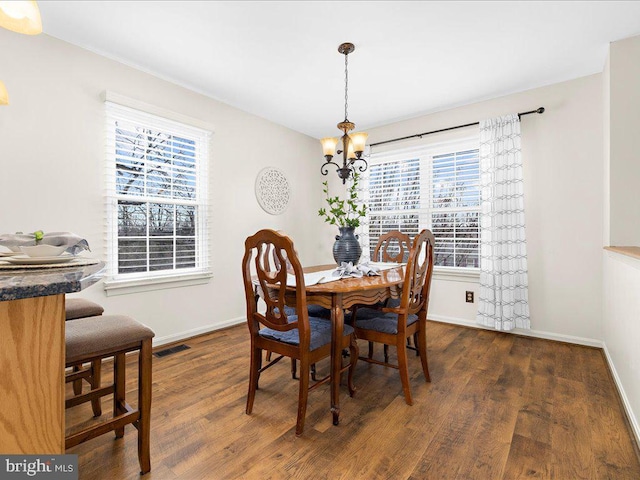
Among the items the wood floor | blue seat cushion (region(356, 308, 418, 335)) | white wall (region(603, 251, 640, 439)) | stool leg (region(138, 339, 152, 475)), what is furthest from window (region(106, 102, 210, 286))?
white wall (region(603, 251, 640, 439))

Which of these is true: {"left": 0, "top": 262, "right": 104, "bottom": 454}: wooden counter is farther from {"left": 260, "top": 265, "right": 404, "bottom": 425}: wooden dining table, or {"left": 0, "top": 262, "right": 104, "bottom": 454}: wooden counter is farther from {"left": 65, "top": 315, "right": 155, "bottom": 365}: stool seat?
{"left": 260, "top": 265, "right": 404, "bottom": 425}: wooden dining table

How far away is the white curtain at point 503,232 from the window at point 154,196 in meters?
2.93

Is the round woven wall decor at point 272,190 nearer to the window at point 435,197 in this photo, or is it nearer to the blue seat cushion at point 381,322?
the window at point 435,197

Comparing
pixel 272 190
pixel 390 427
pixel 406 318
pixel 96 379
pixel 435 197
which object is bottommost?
pixel 390 427

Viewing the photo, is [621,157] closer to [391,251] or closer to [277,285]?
[391,251]

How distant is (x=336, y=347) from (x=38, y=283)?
1373 mm

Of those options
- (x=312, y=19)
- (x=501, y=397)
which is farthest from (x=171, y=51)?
(x=501, y=397)

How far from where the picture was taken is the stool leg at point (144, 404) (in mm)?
1381

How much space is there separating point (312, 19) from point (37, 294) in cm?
229

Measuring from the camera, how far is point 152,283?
2.88 m

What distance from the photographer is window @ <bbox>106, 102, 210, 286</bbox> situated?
2.69 m

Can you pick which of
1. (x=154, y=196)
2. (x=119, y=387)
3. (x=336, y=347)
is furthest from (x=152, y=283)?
(x=336, y=347)

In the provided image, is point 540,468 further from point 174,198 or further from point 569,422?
point 174,198

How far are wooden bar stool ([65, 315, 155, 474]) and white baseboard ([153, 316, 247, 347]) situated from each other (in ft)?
4.99
